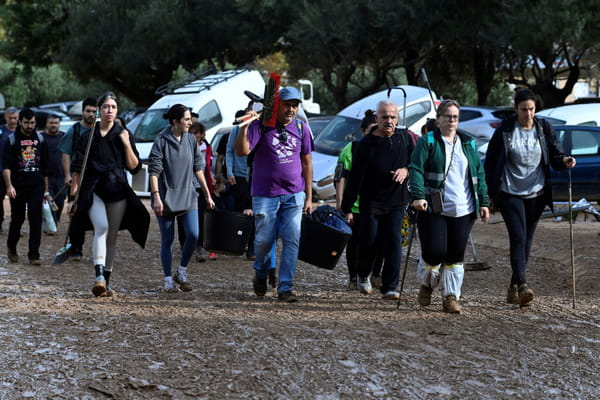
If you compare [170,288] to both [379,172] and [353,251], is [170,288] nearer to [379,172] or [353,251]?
[353,251]

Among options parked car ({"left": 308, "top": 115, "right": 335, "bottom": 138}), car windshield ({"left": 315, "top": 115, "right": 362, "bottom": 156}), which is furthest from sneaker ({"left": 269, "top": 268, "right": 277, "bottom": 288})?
parked car ({"left": 308, "top": 115, "right": 335, "bottom": 138})

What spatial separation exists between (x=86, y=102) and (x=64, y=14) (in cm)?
3391

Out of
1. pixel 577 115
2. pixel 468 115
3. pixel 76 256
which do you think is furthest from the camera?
pixel 468 115

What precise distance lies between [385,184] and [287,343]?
7.65ft

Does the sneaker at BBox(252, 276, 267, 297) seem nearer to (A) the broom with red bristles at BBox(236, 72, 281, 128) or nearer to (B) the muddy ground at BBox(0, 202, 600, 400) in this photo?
(B) the muddy ground at BBox(0, 202, 600, 400)

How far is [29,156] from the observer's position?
37.3 feet

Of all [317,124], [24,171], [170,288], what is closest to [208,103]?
[317,124]

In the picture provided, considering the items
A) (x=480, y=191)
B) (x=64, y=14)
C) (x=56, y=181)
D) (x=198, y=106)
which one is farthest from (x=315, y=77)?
(x=480, y=191)

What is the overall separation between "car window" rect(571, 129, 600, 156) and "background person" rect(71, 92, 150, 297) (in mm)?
10713

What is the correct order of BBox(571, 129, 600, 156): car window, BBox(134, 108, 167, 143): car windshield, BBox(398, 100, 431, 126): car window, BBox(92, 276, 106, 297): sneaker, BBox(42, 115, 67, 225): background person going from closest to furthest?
BBox(92, 276, 106, 297): sneaker
BBox(42, 115, 67, 225): background person
BBox(571, 129, 600, 156): car window
BBox(398, 100, 431, 126): car window
BBox(134, 108, 167, 143): car windshield

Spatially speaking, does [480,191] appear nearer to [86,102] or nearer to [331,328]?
[331,328]

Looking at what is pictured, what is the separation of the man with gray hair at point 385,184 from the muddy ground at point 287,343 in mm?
388

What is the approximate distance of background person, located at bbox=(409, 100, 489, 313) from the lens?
305 inches

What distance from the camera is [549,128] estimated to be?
27.0 feet
